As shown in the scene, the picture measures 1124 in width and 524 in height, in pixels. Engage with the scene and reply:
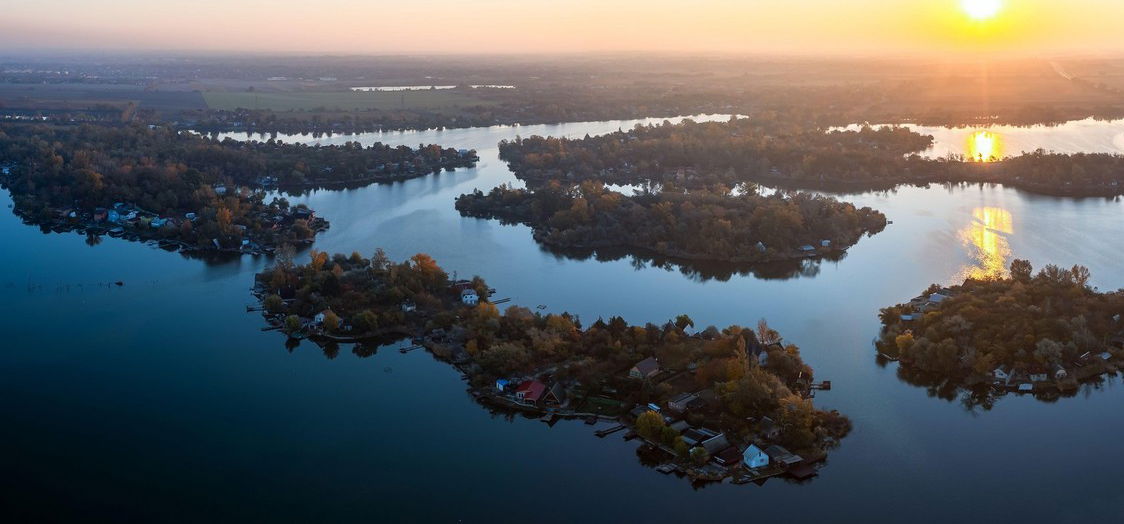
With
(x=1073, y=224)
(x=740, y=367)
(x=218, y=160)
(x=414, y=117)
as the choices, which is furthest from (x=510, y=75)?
(x=740, y=367)

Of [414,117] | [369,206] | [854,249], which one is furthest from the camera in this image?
[414,117]

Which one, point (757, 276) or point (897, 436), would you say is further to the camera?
point (757, 276)

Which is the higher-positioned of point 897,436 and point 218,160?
point 218,160

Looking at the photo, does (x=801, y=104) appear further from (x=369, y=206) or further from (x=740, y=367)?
(x=740, y=367)

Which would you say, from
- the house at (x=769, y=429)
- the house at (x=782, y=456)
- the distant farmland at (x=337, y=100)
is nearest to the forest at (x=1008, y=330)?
the house at (x=769, y=429)

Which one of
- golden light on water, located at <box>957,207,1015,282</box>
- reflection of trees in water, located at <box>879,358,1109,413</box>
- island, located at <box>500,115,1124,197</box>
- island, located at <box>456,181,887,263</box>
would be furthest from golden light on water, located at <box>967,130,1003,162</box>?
reflection of trees in water, located at <box>879,358,1109,413</box>

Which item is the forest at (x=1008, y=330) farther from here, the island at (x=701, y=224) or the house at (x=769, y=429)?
the island at (x=701, y=224)

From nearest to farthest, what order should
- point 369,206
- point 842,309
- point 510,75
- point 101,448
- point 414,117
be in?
point 101,448 < point 842,309 < point 369,206 < point 414,117 < point 510,75
